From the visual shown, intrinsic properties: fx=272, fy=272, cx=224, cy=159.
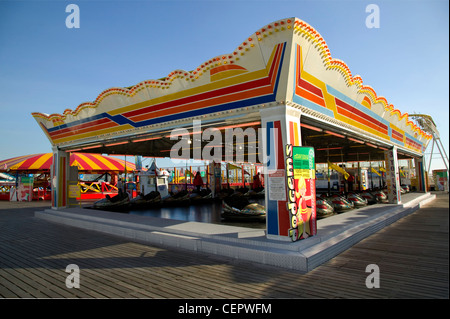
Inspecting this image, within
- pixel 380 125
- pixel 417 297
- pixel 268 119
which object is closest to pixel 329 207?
pixel 380 125

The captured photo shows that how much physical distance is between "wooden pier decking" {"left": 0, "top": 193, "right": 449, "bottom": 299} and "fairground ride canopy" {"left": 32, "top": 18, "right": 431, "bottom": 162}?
2.45 meters

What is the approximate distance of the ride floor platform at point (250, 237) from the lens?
3.83 metres

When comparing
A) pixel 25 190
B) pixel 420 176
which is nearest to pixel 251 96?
pixel 420 176

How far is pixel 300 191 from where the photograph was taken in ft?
13.7

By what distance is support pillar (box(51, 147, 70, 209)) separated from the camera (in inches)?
360

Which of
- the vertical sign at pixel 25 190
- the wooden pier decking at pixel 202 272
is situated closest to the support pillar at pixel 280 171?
the wooden pier decking at pixel 202 272

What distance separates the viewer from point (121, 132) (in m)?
7.01

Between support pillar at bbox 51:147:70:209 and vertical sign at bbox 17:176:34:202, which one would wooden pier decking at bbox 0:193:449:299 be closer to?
support pillar at bbox 51:147:70:209

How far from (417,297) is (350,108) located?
4.40 meters

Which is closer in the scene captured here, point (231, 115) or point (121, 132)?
point (231, 115)

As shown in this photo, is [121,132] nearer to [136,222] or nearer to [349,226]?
[136,222]

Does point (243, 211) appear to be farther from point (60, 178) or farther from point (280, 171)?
point (60, 178)

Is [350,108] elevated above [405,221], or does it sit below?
above
